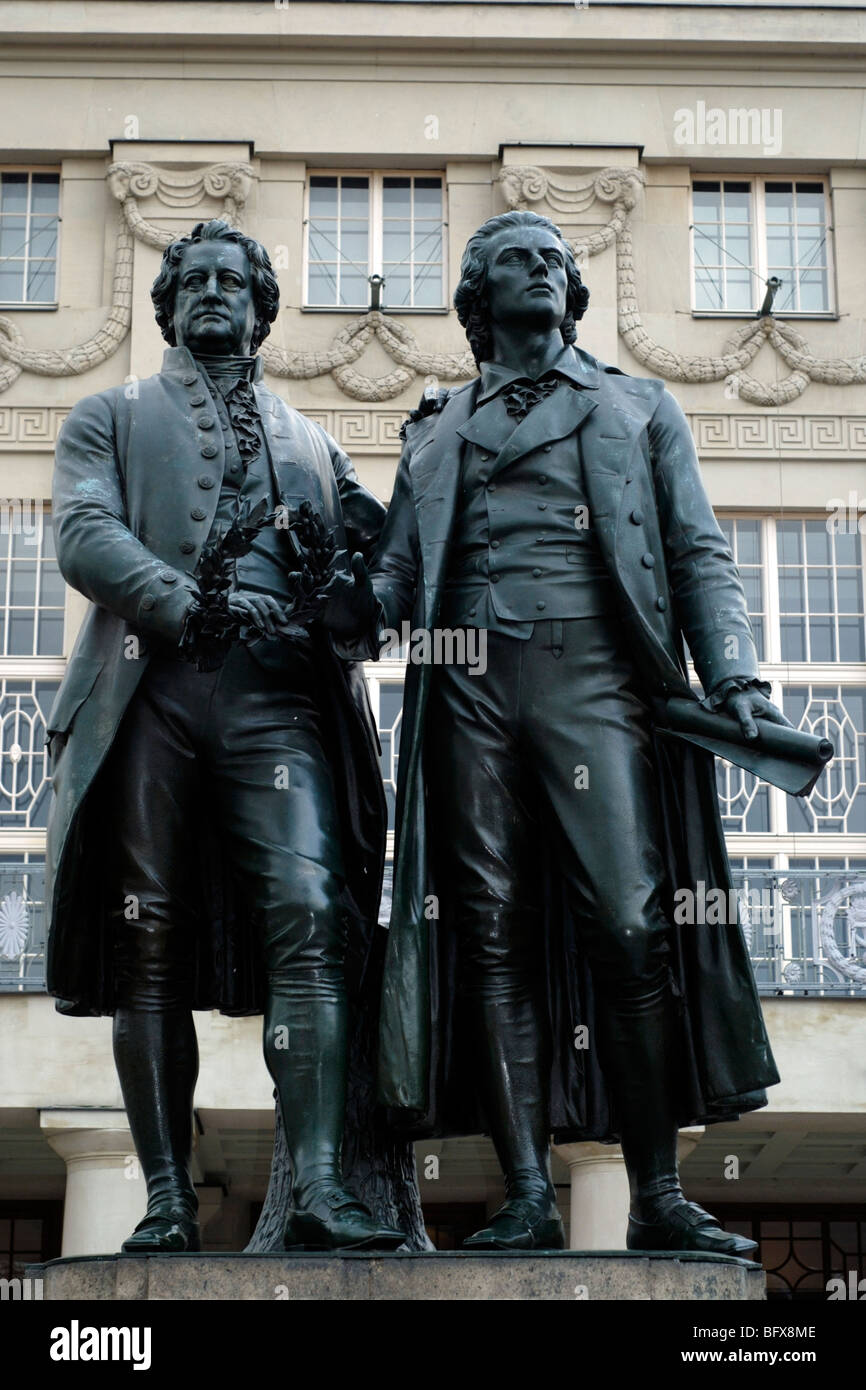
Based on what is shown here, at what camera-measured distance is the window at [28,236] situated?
21984 mm

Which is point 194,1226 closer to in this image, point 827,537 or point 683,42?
point 827,537

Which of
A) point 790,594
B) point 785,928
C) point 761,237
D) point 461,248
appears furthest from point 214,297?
point 761,237

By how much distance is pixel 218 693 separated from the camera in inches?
227

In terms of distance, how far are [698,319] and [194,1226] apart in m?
17.0

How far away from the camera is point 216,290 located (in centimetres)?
615

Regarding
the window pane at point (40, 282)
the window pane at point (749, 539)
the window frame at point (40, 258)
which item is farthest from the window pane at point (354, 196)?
the window pane at point (749, 539)

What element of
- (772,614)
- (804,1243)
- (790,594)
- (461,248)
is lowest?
(804,1243)

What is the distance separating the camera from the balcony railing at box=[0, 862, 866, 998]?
18219 millimetres

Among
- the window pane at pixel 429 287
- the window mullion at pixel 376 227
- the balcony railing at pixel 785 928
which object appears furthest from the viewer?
the window mullion at pixel 376 227

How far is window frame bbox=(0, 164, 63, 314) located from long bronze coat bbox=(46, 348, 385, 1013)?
15861 millimetres

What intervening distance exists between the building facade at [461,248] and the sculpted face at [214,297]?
44.8 ft

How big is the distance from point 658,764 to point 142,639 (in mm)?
1321

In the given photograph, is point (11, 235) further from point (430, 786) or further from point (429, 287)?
point (430, 786)

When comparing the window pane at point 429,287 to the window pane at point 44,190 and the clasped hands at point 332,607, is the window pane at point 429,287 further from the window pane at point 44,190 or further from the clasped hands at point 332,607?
the clasped hands at point 332,607
